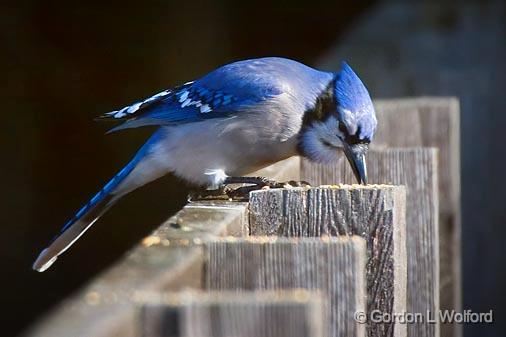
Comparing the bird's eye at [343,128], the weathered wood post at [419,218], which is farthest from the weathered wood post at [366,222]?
the bird's eye at [343,128]

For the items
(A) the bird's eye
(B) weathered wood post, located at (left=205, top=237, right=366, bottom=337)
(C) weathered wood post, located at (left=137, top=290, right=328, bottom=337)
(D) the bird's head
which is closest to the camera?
(C) weathered wood post, located at (left=137, top=290, right=328, bottom=337)

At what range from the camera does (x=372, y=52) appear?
433 centimetres

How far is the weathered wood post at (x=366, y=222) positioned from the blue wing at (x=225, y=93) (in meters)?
1.58

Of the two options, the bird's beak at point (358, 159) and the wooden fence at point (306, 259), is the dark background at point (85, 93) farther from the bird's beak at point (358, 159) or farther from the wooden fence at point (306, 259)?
the wooden fence at point (306, 259)

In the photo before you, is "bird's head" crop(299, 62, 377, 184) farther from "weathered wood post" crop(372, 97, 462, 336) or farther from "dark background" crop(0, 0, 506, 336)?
"dark background" crop(0, 0, 506, 336)

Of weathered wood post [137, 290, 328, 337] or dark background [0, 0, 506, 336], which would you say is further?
dark background [0, 0, 506, 336]

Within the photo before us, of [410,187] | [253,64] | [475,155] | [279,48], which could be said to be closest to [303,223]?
[410,187]

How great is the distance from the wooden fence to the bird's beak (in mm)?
29

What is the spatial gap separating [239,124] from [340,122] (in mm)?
331

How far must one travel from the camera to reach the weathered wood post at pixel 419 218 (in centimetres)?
256

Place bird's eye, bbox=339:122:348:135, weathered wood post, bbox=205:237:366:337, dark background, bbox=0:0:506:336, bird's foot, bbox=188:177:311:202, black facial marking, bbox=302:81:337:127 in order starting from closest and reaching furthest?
1. weathered wood post, bbox=205:237:366:337
2. bird's foot, bbox=188:177:311:202
3. bird's eye, bbox=339:122:348:135
4. black facial marking, bbox=302:81:337:127
5. dark background, bbox=0:0:506:336

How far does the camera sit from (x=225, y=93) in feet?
12.3

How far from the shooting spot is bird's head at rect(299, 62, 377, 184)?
129 inches

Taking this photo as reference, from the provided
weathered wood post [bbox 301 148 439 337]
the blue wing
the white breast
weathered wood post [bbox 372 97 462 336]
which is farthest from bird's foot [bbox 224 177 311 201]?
weathered wood post [bbox 372 97 462 336]
